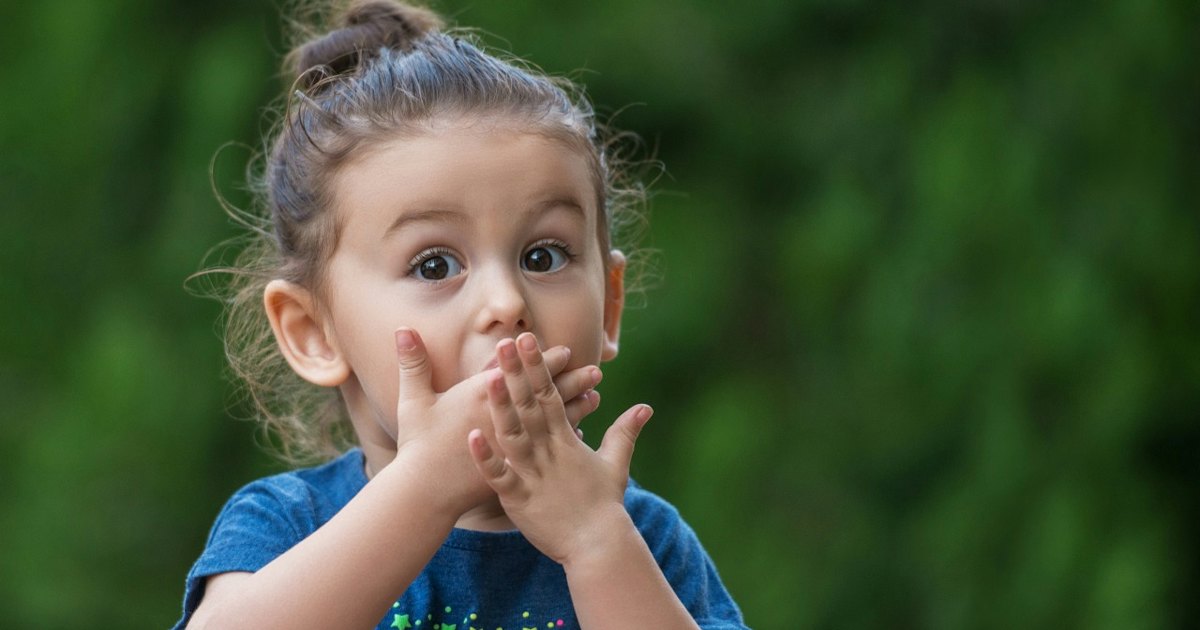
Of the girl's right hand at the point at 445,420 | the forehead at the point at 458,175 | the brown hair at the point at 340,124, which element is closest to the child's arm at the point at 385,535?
the girl's right hand at the point at 445,420

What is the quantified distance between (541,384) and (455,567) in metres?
0.45

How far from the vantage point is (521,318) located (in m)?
2.02

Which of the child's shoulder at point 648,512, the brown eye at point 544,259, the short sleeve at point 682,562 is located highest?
the brown eye at point 544,259

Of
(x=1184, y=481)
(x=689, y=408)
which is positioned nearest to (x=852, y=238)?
(x=689, y=408)

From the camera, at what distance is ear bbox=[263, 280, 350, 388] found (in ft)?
7.40

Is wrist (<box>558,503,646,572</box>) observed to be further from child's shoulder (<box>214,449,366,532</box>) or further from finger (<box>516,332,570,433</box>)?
child's shoulder (<box>214,449,366,532</box>)

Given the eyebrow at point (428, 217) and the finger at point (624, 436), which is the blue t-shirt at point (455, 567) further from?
the eyebrow at point (428, 217)

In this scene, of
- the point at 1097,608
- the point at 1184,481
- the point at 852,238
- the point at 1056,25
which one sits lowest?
Result: the point at 1097,608

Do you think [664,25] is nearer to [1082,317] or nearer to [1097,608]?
[1082,317]

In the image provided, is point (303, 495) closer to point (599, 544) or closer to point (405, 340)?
point (405, 340)

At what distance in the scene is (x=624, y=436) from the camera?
1.99 m

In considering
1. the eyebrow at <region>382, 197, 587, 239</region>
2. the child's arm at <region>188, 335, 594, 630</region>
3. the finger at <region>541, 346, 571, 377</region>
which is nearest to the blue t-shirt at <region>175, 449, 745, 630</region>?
the child's arm at <region>188, 335, 594, 630</region>

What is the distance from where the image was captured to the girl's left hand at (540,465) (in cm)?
188

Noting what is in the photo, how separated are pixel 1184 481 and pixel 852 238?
3.66 feet
